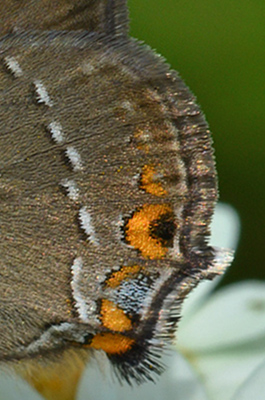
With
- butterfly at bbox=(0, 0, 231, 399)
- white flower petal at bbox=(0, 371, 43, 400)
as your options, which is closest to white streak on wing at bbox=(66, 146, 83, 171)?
butterfly at bbox=(0, 0, 231, 399)

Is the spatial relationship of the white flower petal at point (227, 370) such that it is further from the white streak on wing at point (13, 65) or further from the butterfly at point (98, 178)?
the white streak on wing at point (13, 65)

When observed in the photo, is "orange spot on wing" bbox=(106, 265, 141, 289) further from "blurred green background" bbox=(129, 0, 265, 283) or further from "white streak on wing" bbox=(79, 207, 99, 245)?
"blurred green background" bbox=(129, 0, 265, 283)

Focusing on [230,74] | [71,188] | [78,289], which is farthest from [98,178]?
[230,74]

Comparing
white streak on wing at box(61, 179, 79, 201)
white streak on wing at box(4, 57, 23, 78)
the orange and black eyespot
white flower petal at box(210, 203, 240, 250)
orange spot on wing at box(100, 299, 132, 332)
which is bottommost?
white flower petal at box(210, 203, 240, 250)

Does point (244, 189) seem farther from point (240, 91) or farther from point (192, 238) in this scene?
point (192, 238)

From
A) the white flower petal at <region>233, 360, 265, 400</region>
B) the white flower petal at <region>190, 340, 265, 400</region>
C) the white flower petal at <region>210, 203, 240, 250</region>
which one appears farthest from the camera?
the white flower petal at <region>210, 203, 240, 250</region>

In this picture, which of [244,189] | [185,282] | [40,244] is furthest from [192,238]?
[244,189]

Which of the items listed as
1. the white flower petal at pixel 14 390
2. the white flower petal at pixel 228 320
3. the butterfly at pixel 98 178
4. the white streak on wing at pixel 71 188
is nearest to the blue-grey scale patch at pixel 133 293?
the butterfly at pixel 98 178

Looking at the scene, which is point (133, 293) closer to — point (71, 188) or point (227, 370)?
point (71, 188)
